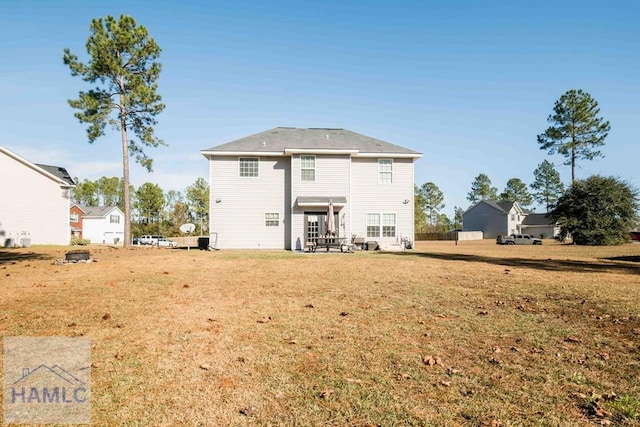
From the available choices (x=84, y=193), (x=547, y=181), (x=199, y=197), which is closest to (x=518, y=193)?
(x=547, y=181)

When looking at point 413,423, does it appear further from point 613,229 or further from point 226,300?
point 613,229

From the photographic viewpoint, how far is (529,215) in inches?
2761

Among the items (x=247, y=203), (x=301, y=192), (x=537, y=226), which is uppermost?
(x=301, y=192)

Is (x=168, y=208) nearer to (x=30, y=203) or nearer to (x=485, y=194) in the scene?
(x=30, y=203)

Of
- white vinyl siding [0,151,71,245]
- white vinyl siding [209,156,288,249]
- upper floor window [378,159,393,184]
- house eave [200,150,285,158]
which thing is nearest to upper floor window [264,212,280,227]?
white vinyl siding [209,156,288,249]

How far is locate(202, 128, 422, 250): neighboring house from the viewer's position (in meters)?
22.7

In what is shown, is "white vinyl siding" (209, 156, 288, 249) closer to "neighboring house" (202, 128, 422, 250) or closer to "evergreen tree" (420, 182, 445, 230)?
"neighboring house" (202, 128, 422, 250)

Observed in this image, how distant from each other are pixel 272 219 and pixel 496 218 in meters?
55.2

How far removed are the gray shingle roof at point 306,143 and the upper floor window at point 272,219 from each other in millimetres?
4054

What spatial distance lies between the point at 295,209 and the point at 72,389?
756 inches

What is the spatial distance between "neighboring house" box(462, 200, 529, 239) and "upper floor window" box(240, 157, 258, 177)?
54.9 m

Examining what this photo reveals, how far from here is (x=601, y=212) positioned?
35.8m

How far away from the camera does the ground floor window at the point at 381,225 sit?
78.1 feet

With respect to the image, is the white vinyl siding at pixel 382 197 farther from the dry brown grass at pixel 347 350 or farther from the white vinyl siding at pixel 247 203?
the dry brown grass at pixel 347 350
